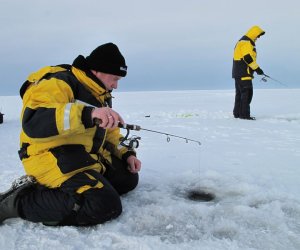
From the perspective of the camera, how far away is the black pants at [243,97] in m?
7.92

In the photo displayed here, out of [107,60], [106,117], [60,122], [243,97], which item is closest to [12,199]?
[60,122]

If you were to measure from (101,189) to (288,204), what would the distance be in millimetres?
1343

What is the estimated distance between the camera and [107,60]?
8.55ft

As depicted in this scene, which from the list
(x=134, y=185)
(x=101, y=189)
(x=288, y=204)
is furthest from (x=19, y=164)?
(x=288, y=204)

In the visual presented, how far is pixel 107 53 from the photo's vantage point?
2617 mm

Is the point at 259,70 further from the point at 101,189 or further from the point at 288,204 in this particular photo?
the point at 101,189

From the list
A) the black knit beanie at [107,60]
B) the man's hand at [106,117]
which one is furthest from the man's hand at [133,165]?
the man's hand at [106,117]

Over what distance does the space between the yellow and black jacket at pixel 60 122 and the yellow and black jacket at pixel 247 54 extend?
5812mm

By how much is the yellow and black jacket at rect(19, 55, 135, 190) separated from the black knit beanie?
0.23 feet

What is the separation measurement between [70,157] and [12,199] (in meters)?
0.48

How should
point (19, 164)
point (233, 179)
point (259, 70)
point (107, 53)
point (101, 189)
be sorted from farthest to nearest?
point (259, 70) < point (19, 164) < point (233, 179) < point (107, 53) < point (101, 189)

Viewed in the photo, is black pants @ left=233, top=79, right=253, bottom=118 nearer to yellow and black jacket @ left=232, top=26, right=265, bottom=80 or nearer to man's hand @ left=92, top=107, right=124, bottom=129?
yellow and black jacket @ left=232, top=26, right=265, bottom=80

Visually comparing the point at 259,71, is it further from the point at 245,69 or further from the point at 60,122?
the point at 60,122

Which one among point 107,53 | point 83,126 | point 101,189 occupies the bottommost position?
point 101,189
